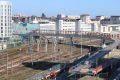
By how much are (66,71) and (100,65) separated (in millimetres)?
2985

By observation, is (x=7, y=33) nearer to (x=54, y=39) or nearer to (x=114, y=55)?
(x=54, y=39)

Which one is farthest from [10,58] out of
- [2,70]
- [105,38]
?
[105,38]

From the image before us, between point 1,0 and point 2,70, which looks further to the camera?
point 1,0

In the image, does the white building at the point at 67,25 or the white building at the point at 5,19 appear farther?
the white building at the point at 67,25

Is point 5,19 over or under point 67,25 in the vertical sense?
over

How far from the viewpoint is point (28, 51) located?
2291 inches

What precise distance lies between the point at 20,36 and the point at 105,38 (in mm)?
15203

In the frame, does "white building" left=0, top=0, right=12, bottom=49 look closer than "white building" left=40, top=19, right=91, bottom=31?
Yes

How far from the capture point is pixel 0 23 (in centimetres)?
7369

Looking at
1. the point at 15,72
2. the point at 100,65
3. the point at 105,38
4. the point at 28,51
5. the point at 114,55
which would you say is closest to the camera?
the point at 100,65

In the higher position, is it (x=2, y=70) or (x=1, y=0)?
(x=1, y=0)

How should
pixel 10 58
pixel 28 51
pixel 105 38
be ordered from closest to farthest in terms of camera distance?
pixel 10 58, pixel 28 51, pixel 105 38

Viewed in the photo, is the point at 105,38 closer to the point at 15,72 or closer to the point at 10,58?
the point at 10,58

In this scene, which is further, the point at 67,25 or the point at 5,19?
the point at 67,25
